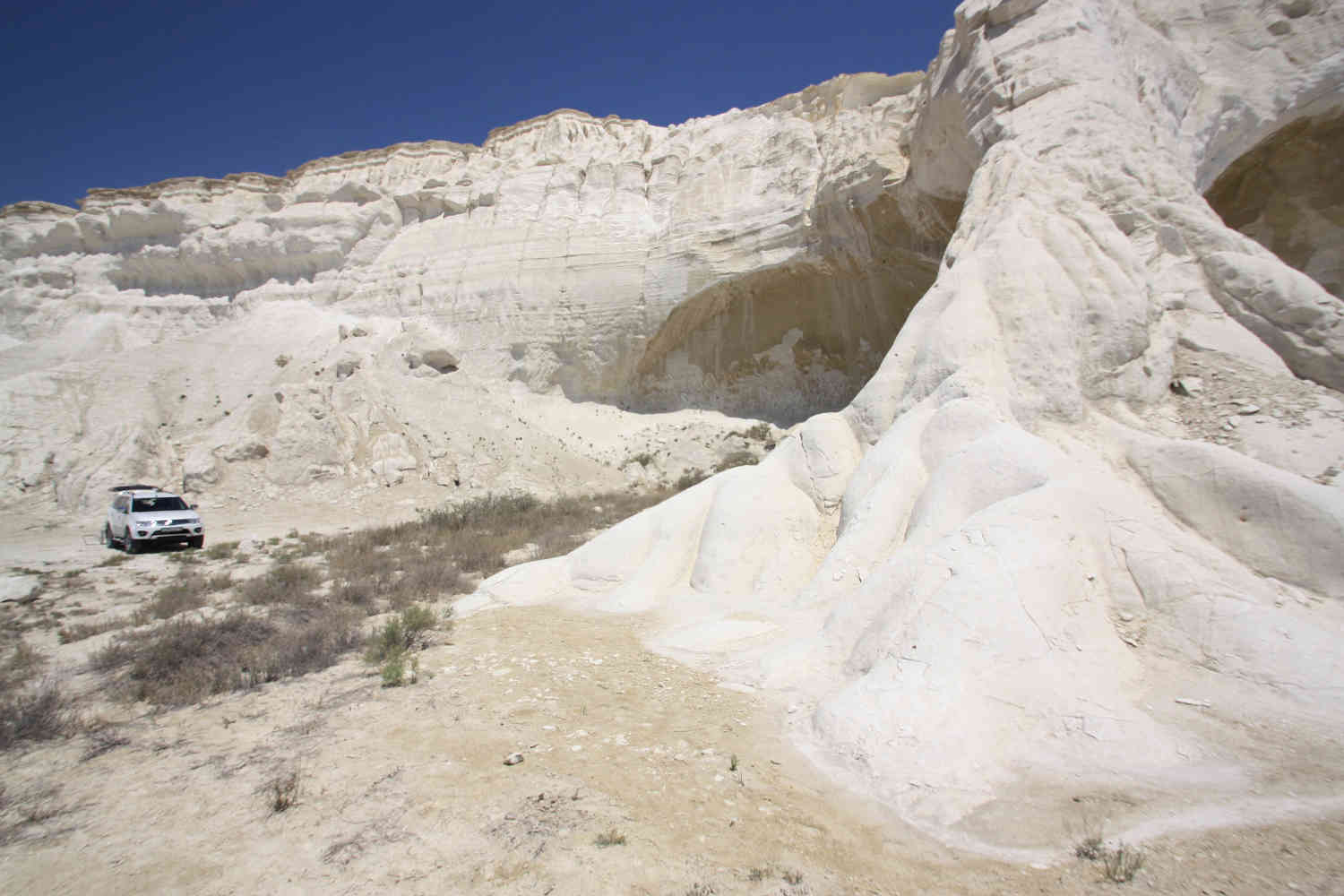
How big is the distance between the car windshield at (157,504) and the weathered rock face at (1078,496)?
27.6 feet

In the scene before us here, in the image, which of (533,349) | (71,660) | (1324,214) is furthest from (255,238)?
(1324,214)

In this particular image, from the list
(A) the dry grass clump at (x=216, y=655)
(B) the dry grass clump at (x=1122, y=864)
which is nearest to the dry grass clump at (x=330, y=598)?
(A) the dry grass clump at (x=216, y=655)

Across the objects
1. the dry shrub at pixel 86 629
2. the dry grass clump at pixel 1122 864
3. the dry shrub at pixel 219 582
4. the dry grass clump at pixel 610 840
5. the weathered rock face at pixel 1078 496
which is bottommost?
the dry shrub at pixel 219 582

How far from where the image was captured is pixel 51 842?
268cm

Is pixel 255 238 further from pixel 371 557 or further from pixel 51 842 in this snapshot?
pixel 51 842

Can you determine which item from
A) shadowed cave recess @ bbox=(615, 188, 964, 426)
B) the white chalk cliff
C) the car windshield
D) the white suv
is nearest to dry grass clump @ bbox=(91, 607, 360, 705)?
the white chalk cliff

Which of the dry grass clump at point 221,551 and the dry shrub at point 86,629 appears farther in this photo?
the dry grass clump at point 221,551

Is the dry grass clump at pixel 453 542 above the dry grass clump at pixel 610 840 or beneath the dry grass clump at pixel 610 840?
beneath

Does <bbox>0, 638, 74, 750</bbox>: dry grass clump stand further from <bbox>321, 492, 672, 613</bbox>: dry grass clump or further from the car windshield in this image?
the car windshield

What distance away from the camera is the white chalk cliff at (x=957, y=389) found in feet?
10.1

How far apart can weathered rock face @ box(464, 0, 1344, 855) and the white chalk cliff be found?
0.03 m

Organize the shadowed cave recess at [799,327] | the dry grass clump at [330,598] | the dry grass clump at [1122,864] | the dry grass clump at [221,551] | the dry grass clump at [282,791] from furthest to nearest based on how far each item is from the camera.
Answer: the shadowed cave recess at [799,327]
the dry grass clump at [221,551]
the dry grass clump at [330,598]
the dry grass clump at [282,791]
the dry grass clump at [1122,864]

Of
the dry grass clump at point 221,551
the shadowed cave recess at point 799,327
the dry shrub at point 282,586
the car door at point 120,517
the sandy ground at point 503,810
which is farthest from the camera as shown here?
the shadowed cave recess at point 799,327

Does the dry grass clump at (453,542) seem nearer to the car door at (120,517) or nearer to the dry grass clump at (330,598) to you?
the dry grass clump at (330,598)
